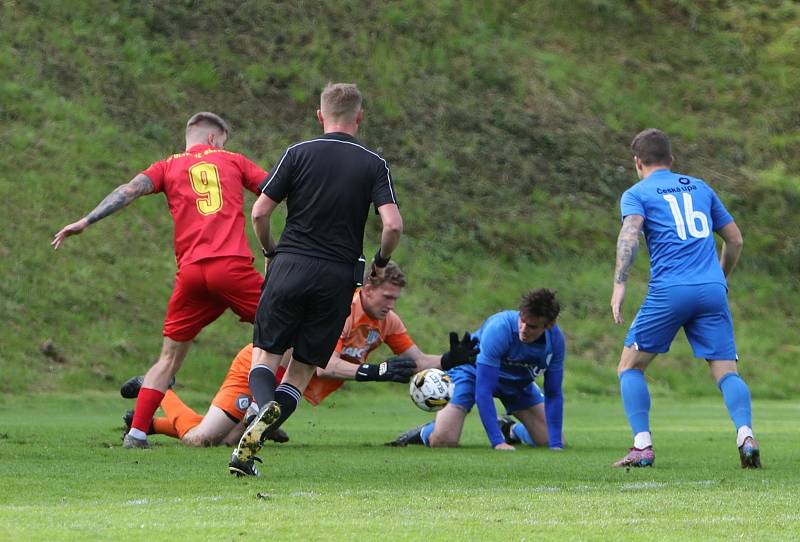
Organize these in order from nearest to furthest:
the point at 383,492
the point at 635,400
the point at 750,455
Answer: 1. the point at 383,492
2. the point at 750,455
3. the point at 635,400

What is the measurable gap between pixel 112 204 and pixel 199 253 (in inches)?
27.2

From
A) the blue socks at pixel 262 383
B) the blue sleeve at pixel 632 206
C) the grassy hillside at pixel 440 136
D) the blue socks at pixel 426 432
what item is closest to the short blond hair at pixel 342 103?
the blue socks at pixel 262 383

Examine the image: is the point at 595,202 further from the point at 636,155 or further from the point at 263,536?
the point at 263,536

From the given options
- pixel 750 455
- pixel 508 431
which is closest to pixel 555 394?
pixel 508 431

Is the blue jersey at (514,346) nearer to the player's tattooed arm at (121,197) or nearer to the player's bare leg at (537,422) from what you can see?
the player's bare leg at (537,422)

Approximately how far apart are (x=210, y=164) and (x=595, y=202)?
20651mm

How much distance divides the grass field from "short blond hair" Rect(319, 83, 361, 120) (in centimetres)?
201

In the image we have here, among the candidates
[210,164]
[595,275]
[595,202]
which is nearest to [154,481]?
[210,164]

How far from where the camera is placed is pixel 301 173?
292 inches

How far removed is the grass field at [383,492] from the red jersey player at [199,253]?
57 cm

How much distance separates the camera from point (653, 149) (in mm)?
9000

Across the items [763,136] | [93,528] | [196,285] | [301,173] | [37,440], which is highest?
[763,136]

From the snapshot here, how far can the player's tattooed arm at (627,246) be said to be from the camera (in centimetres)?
855

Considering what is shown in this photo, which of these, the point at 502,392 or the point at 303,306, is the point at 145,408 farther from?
the point at 502,392
